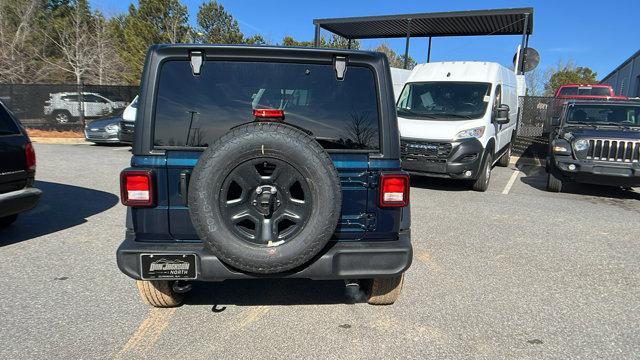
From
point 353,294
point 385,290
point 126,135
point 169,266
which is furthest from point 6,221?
point 126,135

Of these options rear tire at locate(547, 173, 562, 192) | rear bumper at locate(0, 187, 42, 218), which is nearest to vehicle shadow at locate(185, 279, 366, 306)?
rear bumper at locate(0, 187, 42, 218)

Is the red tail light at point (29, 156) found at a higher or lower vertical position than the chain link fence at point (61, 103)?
lower

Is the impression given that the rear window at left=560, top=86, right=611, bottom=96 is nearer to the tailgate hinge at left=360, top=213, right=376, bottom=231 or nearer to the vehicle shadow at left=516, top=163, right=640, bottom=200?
the vehicle shadow at left=516, top=163, right=640, bottom=200

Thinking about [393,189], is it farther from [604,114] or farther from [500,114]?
[604,114]

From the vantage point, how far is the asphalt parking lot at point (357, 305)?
3037 mm

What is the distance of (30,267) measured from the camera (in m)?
4.36

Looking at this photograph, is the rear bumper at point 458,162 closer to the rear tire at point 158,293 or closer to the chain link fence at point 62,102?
the rear tire at point 158,293

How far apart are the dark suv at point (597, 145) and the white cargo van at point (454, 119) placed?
1204 mm

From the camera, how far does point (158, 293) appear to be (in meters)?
3.36

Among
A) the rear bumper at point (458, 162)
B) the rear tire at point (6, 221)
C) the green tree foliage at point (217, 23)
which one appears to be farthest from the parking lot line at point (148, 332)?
the green tree foliage at point (217, 23)

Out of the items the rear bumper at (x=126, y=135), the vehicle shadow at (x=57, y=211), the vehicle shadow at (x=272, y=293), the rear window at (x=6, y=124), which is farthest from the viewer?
the rear bumper at (x=126, y=135)

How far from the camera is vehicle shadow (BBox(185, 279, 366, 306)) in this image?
3.70 meters

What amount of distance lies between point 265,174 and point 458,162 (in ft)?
19.9

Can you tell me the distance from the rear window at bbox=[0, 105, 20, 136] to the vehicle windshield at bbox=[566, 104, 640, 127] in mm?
9582
